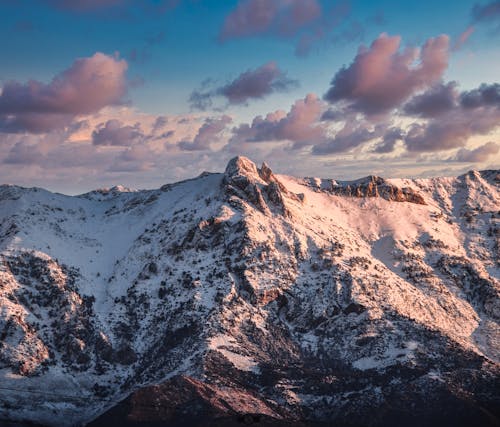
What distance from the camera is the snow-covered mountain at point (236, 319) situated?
406 ft

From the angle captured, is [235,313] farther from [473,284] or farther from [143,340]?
[473,284]

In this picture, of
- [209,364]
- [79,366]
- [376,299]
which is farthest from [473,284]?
[79,366]

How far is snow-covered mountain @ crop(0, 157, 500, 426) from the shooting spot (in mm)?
123812

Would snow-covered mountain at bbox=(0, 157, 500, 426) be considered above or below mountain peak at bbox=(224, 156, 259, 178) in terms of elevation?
below

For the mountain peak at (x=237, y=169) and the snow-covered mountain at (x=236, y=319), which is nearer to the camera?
the snow-covered mountain at (x=236, y=319)

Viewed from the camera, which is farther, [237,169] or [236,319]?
[237,169]

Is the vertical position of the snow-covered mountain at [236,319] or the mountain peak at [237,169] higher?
the mountain peak at [237,169]

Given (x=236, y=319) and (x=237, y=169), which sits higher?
(x=237, y=169)

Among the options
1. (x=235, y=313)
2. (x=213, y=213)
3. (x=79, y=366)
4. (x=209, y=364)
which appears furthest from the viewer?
(x=213, y=213)

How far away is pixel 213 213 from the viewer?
18100 cm

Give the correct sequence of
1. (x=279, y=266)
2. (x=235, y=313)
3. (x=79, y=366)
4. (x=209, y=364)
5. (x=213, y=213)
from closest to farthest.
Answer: (x=209, y=364) < (x=79, y=366) < (x=235, y=313) < (x=279, y=266) < (x=213, y=213)

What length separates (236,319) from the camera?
497ft

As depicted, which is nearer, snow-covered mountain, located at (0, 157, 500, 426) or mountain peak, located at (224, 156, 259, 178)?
Result: snow-covered mountain, located at (0, 157, 500, 426)

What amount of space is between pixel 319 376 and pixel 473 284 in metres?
72.8
